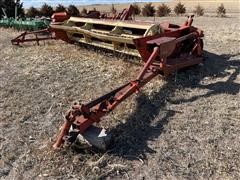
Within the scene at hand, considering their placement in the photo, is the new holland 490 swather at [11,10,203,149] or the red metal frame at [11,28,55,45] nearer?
the new holland 490 swather at [11,10,203,149]

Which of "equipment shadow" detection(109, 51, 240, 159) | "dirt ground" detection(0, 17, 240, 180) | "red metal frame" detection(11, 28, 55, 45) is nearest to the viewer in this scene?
→ "dirt ground" detection(0, 17, 240, 180)

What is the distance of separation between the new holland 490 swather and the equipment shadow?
22 centimetres

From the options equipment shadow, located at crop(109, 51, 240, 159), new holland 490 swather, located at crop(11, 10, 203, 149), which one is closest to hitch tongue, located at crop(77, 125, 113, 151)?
new holland 490 swather, located at crop(11, 10, 203, 149)

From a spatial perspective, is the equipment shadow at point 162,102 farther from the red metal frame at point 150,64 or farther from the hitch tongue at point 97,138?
the red metal frame at point 150,64

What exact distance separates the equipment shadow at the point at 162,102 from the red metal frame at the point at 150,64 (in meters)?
0.24

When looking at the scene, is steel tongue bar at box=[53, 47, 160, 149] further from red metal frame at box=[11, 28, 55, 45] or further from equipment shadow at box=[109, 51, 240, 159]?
red metal frame at box=[11, 28, 55, 45]

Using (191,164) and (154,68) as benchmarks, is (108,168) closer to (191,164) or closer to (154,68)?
(191,164)

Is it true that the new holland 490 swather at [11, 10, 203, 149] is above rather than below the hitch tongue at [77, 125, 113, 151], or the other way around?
above

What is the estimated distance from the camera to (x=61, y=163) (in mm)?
4602

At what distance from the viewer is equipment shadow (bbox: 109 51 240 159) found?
489cm

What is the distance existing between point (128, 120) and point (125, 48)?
7.90 ft

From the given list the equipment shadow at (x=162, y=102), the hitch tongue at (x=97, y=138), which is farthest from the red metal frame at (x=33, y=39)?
the hitch tongue at (x=97, y=138)

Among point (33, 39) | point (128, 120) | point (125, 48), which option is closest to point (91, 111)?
point (128, 120)

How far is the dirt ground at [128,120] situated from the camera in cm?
448
